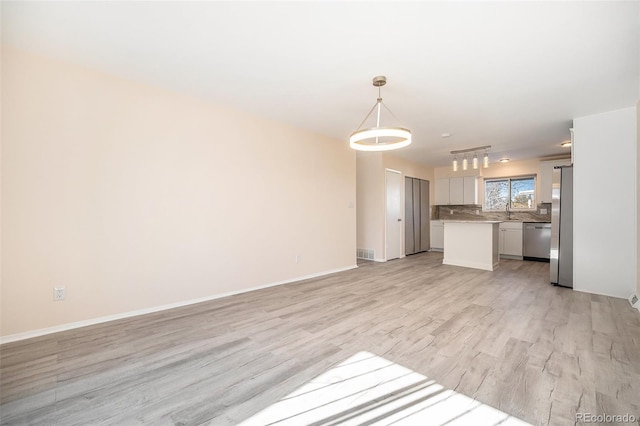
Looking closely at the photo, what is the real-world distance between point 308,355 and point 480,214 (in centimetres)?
737

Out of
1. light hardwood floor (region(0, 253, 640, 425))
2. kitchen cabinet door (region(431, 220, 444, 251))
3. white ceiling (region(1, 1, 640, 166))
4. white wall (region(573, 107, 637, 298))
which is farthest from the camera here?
kitchen cabinet door (region(431, 220, 444, 251))

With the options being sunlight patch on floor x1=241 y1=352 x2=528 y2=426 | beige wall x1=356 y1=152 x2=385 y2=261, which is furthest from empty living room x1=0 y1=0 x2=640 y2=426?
Result: beige wall x1=356 y1=152 x2=385 y2=261

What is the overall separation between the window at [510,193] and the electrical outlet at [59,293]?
29.2ft

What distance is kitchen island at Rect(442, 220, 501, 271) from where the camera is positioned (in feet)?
17.5

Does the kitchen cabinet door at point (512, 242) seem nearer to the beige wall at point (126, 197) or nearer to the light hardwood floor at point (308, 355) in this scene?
the light hardwood floor at point (308, 355)

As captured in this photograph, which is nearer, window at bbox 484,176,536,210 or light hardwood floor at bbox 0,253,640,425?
light hardwood floor at bbox 0,253,640,425

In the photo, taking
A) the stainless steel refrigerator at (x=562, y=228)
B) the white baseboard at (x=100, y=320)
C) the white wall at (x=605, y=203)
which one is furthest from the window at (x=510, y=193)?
the white baseboard at (x=100, y=320)

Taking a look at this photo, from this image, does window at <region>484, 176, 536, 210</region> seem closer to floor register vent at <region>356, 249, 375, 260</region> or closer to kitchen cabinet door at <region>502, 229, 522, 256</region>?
kitchen cabinet door at <region>502, 229, 522, 256</region>

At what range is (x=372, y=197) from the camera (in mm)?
6434

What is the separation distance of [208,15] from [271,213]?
2616 millimetres

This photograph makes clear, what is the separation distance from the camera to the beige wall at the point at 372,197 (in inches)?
247

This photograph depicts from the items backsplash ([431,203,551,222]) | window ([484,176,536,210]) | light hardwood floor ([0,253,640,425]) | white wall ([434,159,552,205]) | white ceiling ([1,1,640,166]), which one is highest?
white ceiling ([1,1,640,166])

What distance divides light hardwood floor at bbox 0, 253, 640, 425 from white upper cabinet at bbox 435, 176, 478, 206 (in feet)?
A: 14.1

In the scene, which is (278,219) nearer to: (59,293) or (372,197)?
(59,293)
